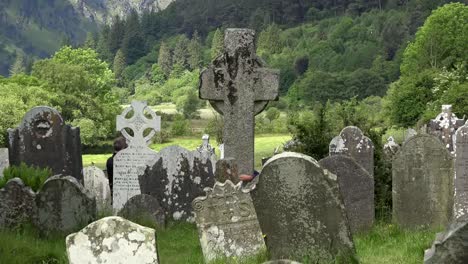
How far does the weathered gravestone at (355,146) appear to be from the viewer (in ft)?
44.5

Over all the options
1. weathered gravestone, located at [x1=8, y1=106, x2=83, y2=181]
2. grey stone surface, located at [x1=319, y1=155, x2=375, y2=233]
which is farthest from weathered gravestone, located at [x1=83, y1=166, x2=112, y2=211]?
grey stone surface, located at [x1=319, y1=155, x2=375, y2=233]

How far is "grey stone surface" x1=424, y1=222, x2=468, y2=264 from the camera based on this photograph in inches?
224

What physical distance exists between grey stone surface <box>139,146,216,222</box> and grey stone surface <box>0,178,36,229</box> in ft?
7.18

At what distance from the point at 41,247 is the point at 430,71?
4984cm

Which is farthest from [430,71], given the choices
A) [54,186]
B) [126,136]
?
[54,186]

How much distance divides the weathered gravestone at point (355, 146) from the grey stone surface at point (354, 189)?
1616mm

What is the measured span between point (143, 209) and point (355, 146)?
428 centimetres

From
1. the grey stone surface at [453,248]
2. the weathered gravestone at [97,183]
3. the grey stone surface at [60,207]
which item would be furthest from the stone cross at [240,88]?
the grey stone surface at [453,248]

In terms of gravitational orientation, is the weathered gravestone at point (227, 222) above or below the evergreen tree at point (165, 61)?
below

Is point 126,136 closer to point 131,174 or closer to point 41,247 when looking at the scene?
point 131,174

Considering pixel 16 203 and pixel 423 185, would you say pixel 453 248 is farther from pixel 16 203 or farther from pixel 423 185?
pixel 16 203

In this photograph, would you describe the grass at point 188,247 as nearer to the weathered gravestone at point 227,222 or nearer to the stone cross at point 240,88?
the weathered gravestone at point 227,222

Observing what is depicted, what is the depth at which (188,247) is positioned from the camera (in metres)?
10.2

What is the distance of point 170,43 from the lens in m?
190
